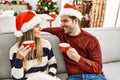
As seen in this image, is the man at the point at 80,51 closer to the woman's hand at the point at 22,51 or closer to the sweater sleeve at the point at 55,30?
the sweater sleeve at the point at 55,30

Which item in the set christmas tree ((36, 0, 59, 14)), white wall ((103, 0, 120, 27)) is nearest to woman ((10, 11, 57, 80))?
white wall ((103, 0, 120, 27))

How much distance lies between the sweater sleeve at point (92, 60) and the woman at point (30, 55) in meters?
0.26

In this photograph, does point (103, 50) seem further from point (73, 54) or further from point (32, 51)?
point (32, 51)

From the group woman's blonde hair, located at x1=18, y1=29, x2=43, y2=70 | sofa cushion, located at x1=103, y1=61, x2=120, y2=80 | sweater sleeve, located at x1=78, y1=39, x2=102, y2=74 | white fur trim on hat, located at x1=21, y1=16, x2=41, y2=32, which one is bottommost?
sofa cushion, located at x1=103, y1=61, x2=120, y2=80

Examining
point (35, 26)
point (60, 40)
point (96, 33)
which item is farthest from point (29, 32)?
point (96, 33)

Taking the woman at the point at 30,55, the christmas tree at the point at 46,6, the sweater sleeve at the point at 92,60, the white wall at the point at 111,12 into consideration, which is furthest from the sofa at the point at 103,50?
the christmas tree at the point at 46,6

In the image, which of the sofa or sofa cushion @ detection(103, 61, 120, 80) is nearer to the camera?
the sofa

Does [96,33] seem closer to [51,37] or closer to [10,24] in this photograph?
[51,37]

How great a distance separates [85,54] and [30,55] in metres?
0.50

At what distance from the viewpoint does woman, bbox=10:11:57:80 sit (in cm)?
144

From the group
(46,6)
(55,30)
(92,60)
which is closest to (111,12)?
(46,6)

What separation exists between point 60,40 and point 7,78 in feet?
1.87

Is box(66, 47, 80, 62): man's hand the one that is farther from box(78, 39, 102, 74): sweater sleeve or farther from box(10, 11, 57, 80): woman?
box(10, 11, 57, 80): woman

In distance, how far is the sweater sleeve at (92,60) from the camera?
1656mm
